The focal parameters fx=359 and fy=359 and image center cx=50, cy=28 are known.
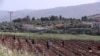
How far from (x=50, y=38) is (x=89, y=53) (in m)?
2.86

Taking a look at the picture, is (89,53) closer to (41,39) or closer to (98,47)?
(98,47)

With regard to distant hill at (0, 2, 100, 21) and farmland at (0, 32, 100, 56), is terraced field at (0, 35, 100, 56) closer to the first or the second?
farmland at (0, 32, 100, 56)

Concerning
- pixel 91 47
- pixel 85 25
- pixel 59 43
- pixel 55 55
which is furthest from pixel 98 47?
pixel 85 25

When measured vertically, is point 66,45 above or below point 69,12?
above

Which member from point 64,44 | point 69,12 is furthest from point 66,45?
point 69,12

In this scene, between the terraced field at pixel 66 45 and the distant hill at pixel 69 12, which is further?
the distant hill at pixel 69 12

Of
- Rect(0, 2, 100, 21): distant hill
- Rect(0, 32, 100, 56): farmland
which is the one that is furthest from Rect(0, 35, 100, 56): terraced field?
Rect(0, 2, 100, 21): distant hill

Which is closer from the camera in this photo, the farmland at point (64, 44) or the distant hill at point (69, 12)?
the farmland at point (64, 44)

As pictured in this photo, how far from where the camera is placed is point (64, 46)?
58.2 feet

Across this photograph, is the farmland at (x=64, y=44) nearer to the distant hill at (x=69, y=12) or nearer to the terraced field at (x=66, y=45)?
the terraced field at (x=66, y=45)

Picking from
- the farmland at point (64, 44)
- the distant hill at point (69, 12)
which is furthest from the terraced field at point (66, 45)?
the distant hill at point (69, 12)

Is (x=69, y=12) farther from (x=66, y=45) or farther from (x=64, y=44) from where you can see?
(x=66, y=45)

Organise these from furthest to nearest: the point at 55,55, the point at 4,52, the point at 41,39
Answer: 1. the point at 41,39
2. the point at 55,55
3. the point at 4,52

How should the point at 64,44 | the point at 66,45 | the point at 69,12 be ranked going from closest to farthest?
the point at 66,45, the point at 64,44, the point at 69,12
